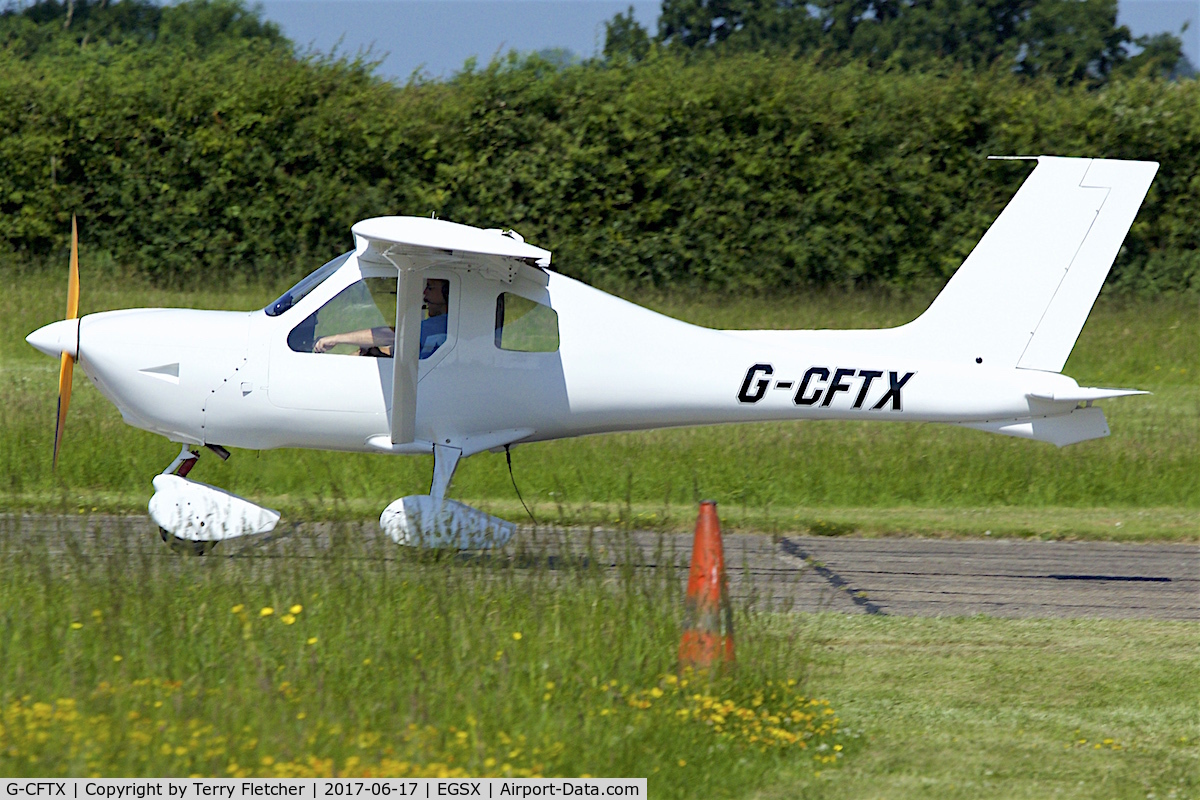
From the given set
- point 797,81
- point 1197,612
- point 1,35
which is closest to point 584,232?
point 797,81

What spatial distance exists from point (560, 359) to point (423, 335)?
0.90m

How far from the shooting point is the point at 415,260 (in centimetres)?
802

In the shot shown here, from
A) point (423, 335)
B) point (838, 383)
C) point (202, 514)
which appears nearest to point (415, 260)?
point (423, 335)

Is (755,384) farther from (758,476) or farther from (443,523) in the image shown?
(758,476)

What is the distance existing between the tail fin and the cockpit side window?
310 cm

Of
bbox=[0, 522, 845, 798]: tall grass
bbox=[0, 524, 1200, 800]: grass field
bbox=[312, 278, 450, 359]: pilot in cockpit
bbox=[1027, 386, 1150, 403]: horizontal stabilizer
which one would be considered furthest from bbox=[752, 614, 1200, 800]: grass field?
bbox=[312, 278, 450, 359]: pilot in cockpit

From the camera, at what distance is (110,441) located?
12.1 meters

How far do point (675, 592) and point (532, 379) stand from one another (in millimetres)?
2441

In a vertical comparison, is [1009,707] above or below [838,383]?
below

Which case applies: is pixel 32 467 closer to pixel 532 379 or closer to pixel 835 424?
pixel 532 379

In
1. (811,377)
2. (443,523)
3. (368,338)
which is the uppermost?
(368,338)

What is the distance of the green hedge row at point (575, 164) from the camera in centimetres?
1848

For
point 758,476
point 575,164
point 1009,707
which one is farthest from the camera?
point 575,164

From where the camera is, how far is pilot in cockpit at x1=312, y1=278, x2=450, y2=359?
8.34 metres
